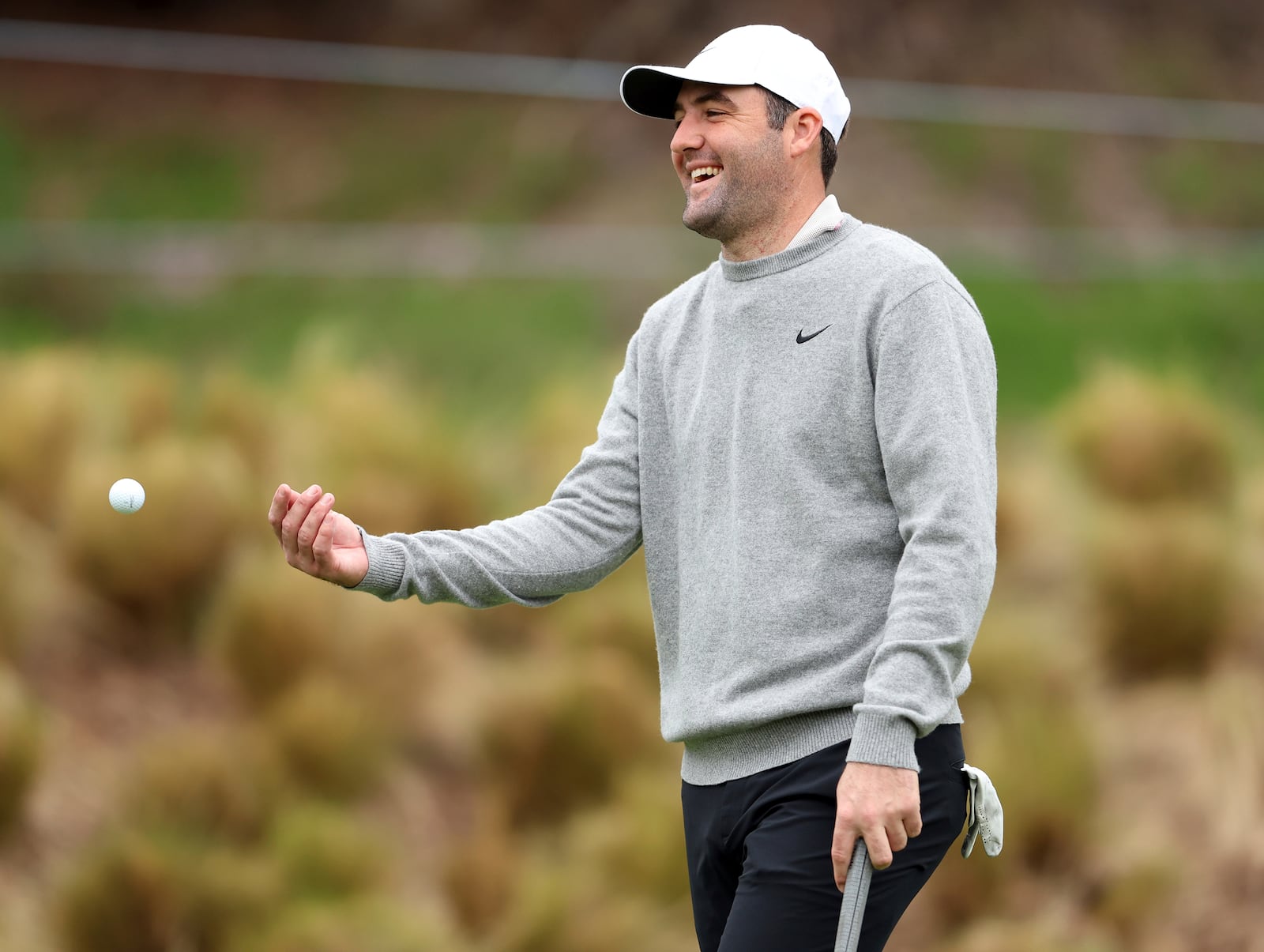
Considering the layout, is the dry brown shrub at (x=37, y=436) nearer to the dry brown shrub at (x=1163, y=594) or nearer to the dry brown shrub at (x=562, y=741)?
the dry brown shrub at (x=562, y=741)

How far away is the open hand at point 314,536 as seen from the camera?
8.14ft

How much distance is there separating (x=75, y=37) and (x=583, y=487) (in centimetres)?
731

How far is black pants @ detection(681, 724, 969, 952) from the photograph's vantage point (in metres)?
2.36

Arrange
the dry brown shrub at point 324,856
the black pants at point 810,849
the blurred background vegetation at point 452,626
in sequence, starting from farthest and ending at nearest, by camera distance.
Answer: the blurred background vegetation at point 452,626
the dry brown shrub at point 324,856
the black pants at point 810,849

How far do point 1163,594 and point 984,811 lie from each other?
144 inches

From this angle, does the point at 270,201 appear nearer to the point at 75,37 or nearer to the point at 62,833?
the point at 75,37

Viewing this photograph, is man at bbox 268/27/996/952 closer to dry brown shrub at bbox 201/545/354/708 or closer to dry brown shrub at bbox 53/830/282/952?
dry brown shrub at bbox 53/830/282/952

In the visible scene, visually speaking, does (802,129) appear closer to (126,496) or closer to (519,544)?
(519,544)

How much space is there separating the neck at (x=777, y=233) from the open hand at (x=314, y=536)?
710 millimetres

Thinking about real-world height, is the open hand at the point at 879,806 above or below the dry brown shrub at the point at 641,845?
above

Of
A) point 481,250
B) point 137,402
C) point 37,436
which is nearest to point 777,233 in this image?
point 37,436

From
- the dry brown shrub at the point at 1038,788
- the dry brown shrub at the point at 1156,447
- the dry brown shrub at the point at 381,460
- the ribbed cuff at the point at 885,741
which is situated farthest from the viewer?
the dry brown shrub at the point at 1156,447

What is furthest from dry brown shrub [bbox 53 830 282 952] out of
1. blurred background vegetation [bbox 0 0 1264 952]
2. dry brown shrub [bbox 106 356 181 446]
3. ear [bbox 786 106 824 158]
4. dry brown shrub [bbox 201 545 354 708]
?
ear [bbox 786 106 824 158]

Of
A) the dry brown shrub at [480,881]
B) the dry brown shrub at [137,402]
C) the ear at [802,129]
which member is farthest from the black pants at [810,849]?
the dry brown shrub at [137,402]
